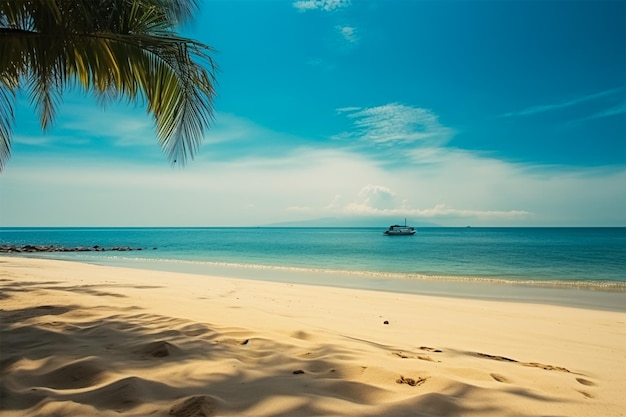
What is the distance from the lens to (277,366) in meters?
2.98

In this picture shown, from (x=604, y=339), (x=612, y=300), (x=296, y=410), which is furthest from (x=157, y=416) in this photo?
(x=612, y=300)

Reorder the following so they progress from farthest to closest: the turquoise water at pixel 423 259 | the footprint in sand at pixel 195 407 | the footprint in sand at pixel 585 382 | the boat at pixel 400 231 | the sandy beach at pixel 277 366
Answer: the boat at pixel 400 231, the turquoise water at pixel 423 259, the footprint in sand at pixel 585 382, the sandy beach at pixel 277 366, the footprint in sand at pixel 195 407

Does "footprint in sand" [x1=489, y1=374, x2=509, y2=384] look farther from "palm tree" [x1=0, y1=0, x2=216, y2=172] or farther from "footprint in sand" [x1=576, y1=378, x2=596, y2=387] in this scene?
"palm tree" [x1=0, y1=0, x2=216, y2=172]

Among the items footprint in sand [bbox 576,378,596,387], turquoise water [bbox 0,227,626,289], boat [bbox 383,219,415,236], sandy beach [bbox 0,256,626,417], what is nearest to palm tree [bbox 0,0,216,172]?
sandy beach [bbox 0,256,626,417]

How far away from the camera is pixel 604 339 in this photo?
5781mm

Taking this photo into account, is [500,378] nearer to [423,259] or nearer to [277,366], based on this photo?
→ [277,366]

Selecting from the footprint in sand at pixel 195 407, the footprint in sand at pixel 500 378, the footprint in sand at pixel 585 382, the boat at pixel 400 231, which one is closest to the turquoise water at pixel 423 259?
the footprint in sand at pixel 585 382

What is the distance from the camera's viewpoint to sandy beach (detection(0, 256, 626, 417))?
226cm

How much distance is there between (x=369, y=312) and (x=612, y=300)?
29.2 ft

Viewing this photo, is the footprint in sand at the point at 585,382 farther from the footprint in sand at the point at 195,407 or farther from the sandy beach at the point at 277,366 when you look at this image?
the footprint in sand at the point at 195,407

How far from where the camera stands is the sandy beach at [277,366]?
2.26 meters

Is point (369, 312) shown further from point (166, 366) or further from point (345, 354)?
point (166, 366)

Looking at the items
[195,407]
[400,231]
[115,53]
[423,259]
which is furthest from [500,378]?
[400,231]

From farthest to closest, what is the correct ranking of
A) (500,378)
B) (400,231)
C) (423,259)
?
(400,231), (423,259), (500,378)
